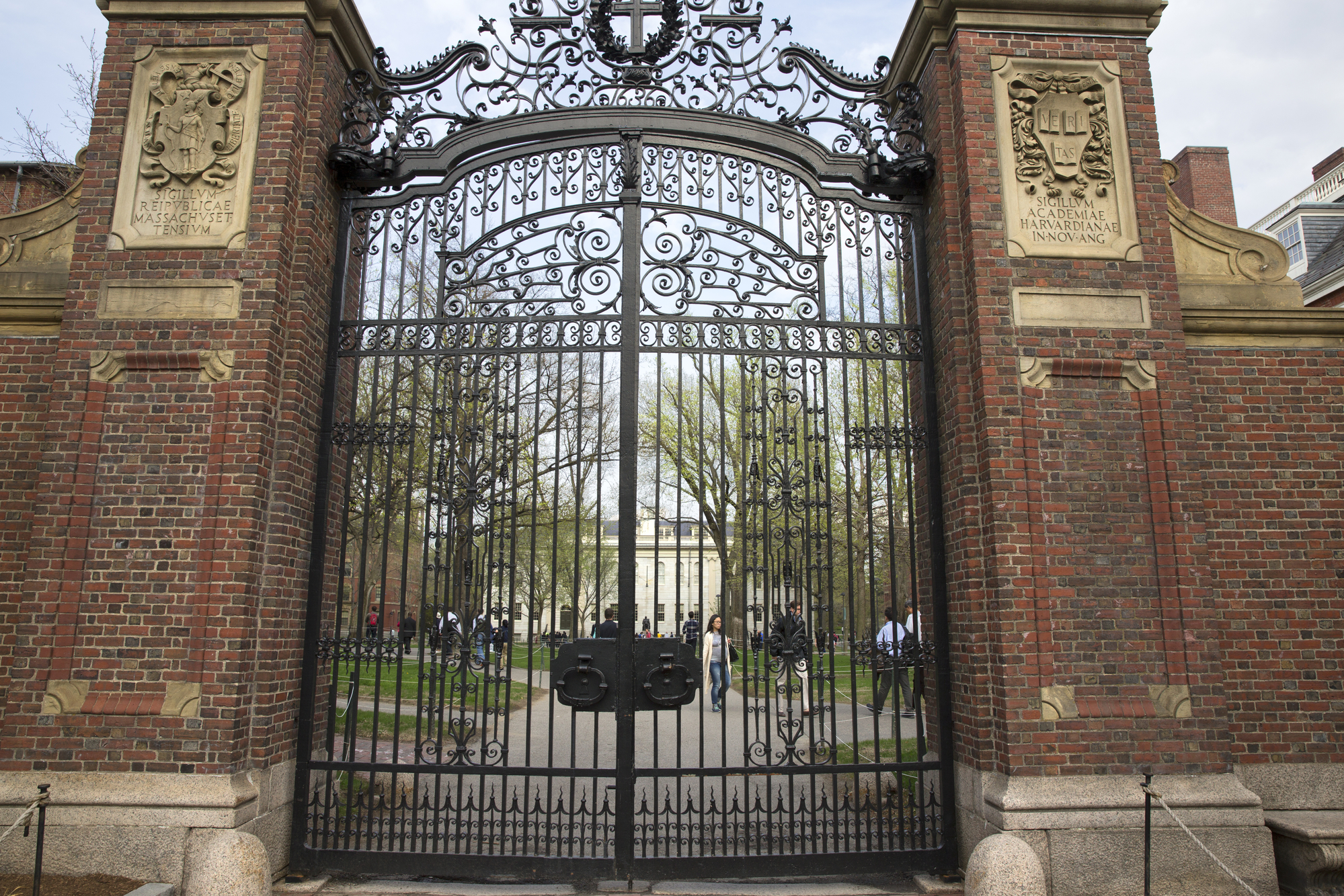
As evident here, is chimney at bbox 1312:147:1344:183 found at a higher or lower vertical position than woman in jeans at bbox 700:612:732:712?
higher

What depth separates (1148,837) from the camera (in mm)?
4457

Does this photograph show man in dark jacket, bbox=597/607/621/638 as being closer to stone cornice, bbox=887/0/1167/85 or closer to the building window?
stone cornice, bbox=887/0/1167/85

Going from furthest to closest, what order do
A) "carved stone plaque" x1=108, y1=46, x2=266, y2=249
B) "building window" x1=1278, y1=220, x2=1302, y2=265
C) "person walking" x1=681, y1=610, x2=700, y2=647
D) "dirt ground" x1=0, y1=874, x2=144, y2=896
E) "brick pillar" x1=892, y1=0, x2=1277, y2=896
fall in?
1. "building window" x1=1278, y1=220, x2=1302, y2=265
2. "person walking" x1=681, y1=610, x2=700, y2=647
3. "carved stone plaque" x1=108, y1=46, x2=266, y2=249
4. "brick pillar" x1=892, y1=0, x2=1277, y2=896
5. "dirt ground" x1=0, y1=874, x2=144, y2=896

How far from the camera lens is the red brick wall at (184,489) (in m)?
5.17

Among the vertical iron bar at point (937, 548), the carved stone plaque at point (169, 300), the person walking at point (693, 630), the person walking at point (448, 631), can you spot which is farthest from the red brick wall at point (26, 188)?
the vertical iron bar at point (937, 548)

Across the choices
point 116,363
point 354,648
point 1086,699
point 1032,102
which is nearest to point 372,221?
point 116,363

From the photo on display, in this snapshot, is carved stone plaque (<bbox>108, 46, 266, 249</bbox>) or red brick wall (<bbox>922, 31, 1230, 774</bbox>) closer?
red brick wall (<bbox>922, 31, 1230, 774</bbox>)

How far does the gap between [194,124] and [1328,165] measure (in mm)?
31526

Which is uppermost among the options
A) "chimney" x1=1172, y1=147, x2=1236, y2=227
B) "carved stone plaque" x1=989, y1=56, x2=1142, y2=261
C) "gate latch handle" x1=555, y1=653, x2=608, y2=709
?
"chimney" x1=1172, y1=147, x2=1236, y2=227

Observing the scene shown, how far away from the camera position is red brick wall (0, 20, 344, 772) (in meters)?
5.17

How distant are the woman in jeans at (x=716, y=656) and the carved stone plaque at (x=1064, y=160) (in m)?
3.60

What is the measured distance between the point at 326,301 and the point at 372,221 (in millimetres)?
809

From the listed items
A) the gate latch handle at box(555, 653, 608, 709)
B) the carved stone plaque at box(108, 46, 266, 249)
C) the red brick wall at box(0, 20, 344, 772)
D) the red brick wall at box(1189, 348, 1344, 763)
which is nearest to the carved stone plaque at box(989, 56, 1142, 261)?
A: the red brick wall at box(1189, 348, 1344, 763)

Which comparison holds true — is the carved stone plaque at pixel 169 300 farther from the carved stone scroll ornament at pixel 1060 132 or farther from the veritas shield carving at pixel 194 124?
the carved stone scroll ornament at pixel 1060 132
